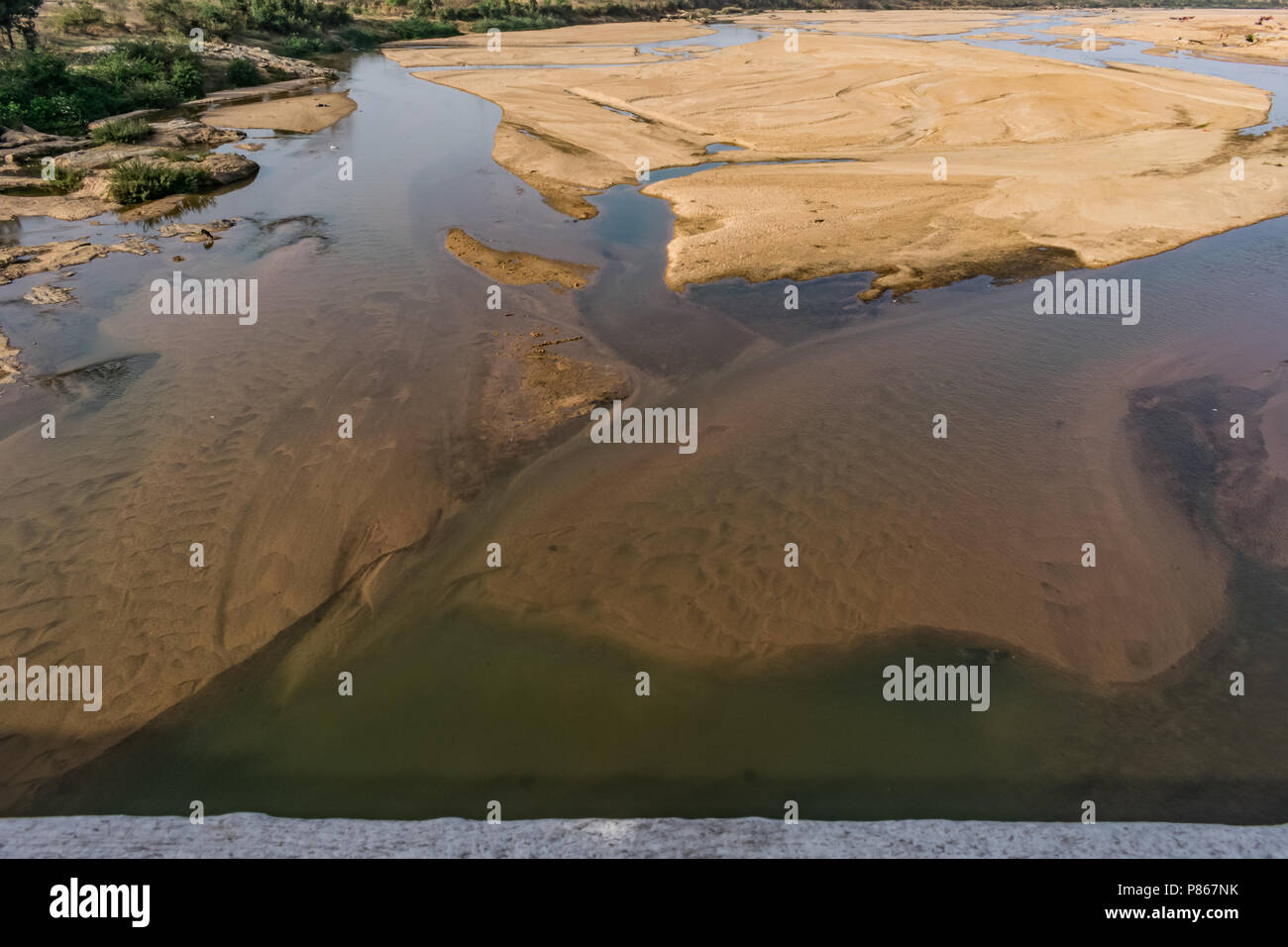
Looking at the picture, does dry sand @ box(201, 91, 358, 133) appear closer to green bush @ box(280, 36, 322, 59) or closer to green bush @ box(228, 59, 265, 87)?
green bush @ box(228, 59, 265, 87)

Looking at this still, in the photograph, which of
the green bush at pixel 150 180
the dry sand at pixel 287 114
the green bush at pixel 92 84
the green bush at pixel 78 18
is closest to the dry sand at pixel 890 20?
the dry sand at pixel 287 114

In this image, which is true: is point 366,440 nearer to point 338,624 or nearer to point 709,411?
point 338,624

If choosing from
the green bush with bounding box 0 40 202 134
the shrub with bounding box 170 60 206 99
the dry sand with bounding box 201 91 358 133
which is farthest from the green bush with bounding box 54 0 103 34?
the dry sand with bounding box 201 91 358 133

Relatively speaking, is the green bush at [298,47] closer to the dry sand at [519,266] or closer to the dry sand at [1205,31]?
the dry sand at [519,266]

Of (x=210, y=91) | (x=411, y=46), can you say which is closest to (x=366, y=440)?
(x=210, y=91)

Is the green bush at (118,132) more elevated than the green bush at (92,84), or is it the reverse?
the green bush at (92,84)

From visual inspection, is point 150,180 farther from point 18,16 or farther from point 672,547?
point 672,547
